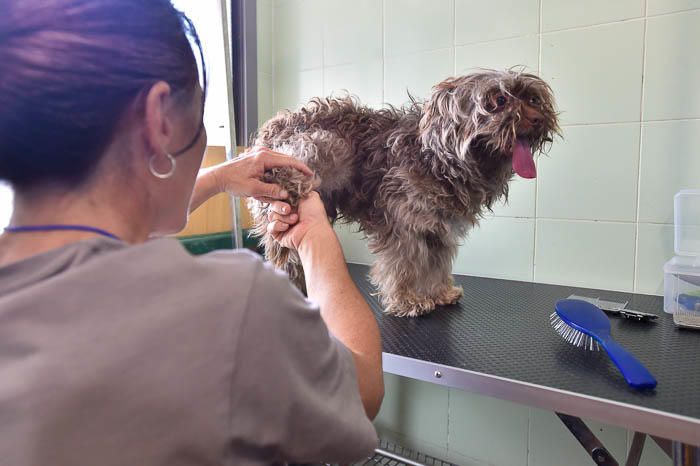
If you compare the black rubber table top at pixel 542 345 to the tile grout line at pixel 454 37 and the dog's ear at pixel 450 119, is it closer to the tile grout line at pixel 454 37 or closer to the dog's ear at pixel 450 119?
the dog's ear at pixel 450 119

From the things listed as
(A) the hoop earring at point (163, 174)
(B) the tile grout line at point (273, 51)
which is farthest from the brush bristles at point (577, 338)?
(B) the tile grout line at point (273, 51)

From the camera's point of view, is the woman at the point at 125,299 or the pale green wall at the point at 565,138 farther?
the pale green wall at the point at 565,138

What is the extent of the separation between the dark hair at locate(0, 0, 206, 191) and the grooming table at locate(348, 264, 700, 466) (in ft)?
2.46

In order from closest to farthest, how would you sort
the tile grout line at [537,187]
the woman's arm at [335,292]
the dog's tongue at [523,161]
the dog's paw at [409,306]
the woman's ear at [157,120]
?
the woman's ear at [157,120]
the woman's arm at [335,292]
the dog's tongue at [523,161]
the dog's paw at [409,306]
the tile grout line at [537,187]

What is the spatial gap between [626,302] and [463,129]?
684 mm

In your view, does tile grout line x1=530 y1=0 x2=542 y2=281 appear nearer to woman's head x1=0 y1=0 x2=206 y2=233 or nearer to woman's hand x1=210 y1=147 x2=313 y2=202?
woman's hand x1=210 y1=147 x2=313 y2=202

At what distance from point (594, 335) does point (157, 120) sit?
88cm

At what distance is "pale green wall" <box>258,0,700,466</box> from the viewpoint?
4.37 feet

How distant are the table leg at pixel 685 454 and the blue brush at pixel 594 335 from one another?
0.10 metres

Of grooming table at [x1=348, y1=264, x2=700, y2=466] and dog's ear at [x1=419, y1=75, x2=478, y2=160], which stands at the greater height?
dog's ear at [x1=419, y1=75, x2=478, y2=160]

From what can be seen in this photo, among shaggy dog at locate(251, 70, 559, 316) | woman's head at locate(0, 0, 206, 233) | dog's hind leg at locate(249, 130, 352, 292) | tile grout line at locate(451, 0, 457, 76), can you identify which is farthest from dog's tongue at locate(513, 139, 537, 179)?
woman's head at locate(0, 0, 206, 233)

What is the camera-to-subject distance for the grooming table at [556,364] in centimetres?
77

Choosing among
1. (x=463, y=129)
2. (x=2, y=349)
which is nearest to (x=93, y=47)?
(x=2, y=349)

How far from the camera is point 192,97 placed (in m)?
0.53
